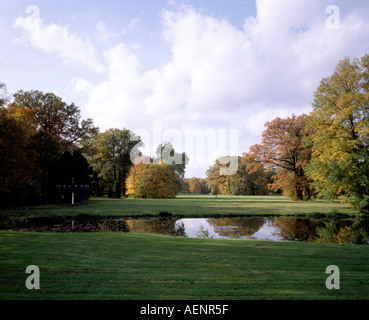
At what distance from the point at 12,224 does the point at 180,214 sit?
36.9ft

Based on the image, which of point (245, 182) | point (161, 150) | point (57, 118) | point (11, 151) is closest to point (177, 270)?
point (11, 151)

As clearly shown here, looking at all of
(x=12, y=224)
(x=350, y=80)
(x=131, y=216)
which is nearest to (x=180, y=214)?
(x=131, y=216)

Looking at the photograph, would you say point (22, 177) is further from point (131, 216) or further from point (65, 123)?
point (65, 123)

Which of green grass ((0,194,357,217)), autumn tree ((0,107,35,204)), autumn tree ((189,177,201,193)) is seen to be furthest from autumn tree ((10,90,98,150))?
autumn tree ((189,177,201,193))

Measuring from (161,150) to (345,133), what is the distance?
150ft

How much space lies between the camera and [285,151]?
112ft

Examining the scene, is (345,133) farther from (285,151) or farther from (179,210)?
(179,210)

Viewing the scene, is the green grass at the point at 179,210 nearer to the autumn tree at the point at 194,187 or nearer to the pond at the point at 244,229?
the pond at the point at 244,229

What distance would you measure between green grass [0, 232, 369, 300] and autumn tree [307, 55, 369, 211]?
43.2 ft

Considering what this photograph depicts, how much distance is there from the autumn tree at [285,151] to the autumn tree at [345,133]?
1158 cm

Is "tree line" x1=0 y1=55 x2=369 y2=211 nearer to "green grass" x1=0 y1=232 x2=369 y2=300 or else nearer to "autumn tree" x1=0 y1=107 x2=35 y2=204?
"autumn tree" x1=0 y1=107 x2=35 y2=204

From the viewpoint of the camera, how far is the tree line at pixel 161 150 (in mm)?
19781

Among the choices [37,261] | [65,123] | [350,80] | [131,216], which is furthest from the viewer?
[65,123]

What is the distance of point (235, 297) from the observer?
4.16m
